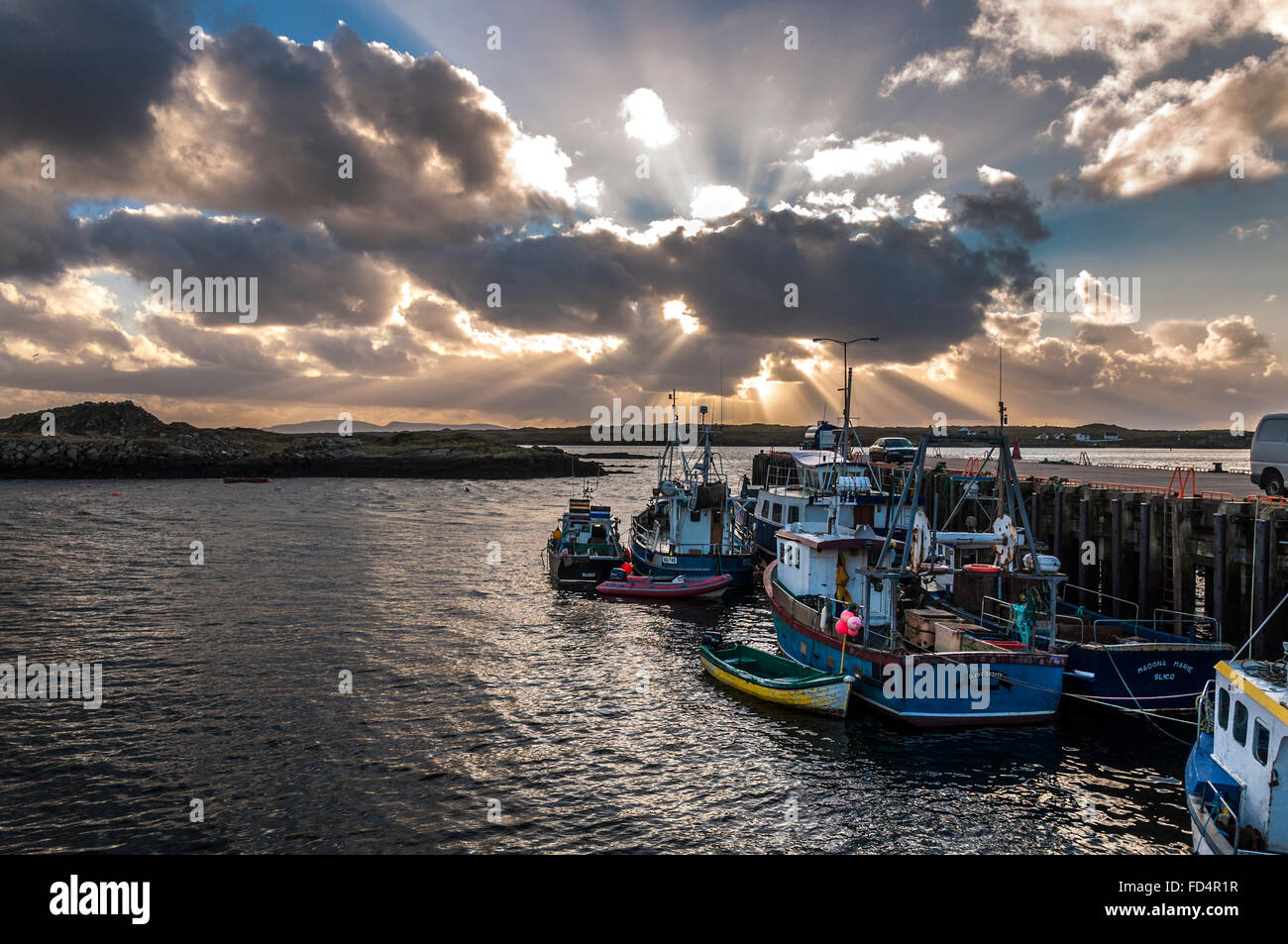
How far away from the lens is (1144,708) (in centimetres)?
2092

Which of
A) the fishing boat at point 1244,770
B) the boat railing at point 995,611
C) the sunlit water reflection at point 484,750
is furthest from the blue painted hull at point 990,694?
the fishing boat at point 1244,770

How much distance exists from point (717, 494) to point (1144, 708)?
23.4m

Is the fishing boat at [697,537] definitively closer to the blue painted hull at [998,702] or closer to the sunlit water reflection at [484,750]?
the sunlit water reflection at [484,750]

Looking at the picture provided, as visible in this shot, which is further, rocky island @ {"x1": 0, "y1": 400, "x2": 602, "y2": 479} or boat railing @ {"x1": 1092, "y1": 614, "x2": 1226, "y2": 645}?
rocky island @ {"x1": 0, "y1": 400, "x2": 602, "y2": 479}

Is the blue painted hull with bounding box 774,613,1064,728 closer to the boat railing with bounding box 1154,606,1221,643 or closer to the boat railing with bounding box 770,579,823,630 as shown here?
the boat railing with bounding box 770,579,823,630

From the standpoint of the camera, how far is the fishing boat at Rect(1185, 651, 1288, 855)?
11.6 m

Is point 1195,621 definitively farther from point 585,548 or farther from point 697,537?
point 585,548

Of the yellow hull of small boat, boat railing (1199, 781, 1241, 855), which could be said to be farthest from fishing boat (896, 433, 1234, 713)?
boat railing (1199, 781, 1241, 855)

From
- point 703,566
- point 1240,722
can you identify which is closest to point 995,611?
point 1240,722

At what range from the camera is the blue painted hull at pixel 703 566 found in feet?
130

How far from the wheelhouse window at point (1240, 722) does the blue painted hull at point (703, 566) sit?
90.0ft

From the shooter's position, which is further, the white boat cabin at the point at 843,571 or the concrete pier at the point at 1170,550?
the white boat cabin at the point at 843,571

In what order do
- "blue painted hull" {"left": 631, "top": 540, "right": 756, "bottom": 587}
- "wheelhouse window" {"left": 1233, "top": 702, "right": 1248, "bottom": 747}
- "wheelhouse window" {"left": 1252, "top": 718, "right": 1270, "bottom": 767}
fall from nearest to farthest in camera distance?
"wheelhouse window" {"left": 1252, "top": 718, "right": 1270, "bottom": 767} < "wheelhouse window" {"left": 1233, "top": 702, "right": 1248, "bottom": 747} < "blue painted hull" {"left": 631, "top": 540, "right": 756, "bottom": 587}
